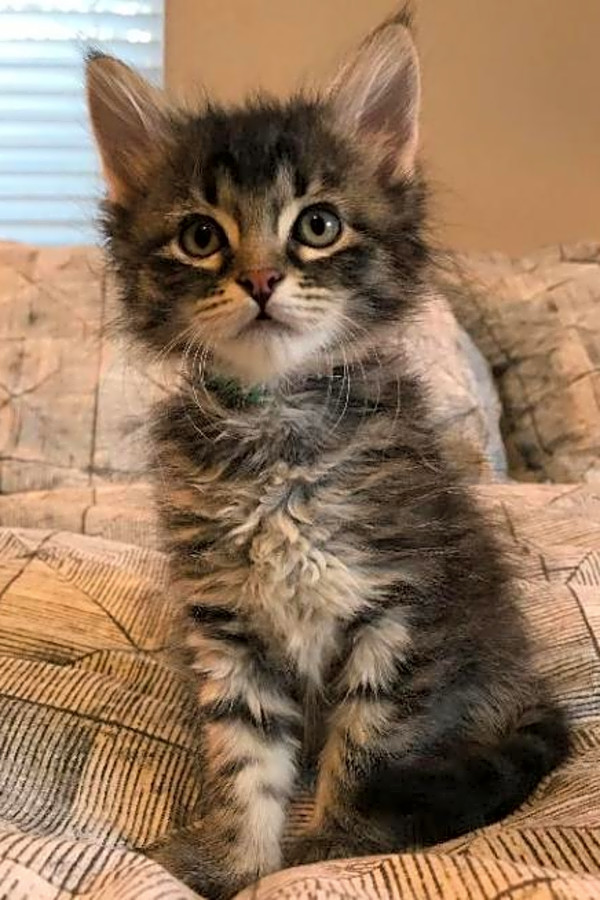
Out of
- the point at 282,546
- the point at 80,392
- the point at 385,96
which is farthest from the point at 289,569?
the point at 80,392

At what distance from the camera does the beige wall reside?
2.77 metres

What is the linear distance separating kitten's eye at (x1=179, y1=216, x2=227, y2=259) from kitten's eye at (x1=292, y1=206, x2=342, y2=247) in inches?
2.8

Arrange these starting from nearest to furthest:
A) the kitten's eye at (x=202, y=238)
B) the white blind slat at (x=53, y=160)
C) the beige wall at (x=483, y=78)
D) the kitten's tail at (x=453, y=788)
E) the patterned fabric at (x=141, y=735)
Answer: the patterned fabric at (x=141, y=735) → the kitten's tail at (x=453, y=788) → the kitten's eye at (x=202, y=238) → the beige wall at (x=483, y=78) → the white blind slat at (x=53, y=160)

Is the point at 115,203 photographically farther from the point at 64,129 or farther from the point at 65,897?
the point at 64,129

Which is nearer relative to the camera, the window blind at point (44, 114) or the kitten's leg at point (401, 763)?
the kitten's leg at point (401, 763)

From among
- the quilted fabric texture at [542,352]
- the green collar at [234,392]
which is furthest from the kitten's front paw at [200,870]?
the quilted fabric texture at [542,352]

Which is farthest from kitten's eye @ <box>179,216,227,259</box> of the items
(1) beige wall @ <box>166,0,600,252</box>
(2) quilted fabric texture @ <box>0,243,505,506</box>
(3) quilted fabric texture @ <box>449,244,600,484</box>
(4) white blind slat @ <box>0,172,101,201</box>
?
(4) white blind slat @ <box>0,172,101,201</box>

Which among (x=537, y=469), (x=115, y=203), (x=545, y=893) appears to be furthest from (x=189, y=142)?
(x=537, y=469)

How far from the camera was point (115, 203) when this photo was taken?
1.20m

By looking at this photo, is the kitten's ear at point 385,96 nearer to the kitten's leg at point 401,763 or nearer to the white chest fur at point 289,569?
the white chest fur at point 289,569

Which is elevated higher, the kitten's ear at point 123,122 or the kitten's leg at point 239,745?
the kitten's ear at point 123,122

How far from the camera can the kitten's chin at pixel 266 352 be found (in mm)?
1005

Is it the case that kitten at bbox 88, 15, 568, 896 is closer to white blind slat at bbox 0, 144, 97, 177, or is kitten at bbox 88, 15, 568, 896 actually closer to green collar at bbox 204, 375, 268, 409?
green collar at bbox 204, 375, 268, 409

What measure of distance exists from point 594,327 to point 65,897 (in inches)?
70.9
